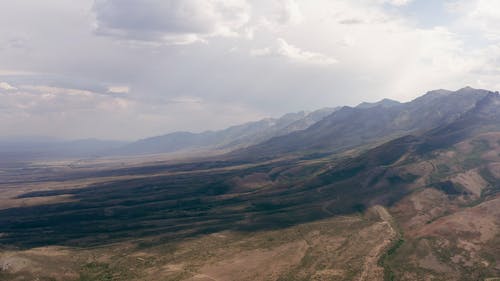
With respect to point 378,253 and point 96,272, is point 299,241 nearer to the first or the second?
point 378,253

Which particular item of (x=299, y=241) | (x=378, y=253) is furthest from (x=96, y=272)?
(x=378, y=253)

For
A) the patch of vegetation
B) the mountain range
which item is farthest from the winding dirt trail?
the patch of vegetation

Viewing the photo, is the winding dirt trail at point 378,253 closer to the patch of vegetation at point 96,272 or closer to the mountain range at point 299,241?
the mountain range at point 299,241

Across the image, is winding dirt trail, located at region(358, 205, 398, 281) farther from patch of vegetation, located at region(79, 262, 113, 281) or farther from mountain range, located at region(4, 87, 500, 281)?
patch of vegetation, located at region(79, 262, 113, 281)

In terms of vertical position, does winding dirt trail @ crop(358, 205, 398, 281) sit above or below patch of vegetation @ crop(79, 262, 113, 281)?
below

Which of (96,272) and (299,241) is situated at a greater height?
(96,272)

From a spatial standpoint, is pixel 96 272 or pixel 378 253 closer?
pixel 96 272

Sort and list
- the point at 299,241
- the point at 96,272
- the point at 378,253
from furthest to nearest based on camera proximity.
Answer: the point at 299,241
the point at 378,253
the point at 96,272

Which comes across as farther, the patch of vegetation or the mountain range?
the mountain range

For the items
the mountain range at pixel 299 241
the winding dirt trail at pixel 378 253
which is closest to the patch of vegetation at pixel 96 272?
the mountain range at pixel 299 241

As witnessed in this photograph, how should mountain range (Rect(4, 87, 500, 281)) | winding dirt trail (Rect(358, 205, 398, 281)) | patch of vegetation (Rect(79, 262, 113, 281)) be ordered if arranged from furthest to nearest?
mountain range (Rect(4, 87, 500, 281)) → patch of vegetation (Rect(79, 262, 113, 281)) → winding dirt trail (Rect(358, 205, 398, 281))
